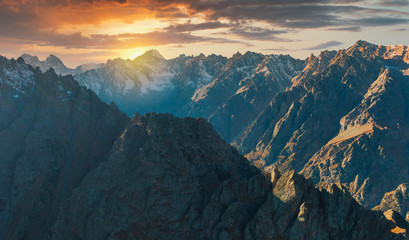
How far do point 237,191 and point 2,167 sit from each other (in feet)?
428

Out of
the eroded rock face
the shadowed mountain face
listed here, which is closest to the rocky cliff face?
the shadowed mountain face

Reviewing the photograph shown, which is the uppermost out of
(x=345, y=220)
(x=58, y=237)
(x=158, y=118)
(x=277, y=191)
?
(x=158, y=118)

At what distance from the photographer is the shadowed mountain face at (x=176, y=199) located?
110 m

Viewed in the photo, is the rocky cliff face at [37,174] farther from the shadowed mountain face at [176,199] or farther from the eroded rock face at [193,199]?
the eroded rock face at [193,199]

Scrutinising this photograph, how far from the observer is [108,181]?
480 ft

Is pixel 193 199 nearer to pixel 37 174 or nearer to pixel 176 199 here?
pixel 176 199

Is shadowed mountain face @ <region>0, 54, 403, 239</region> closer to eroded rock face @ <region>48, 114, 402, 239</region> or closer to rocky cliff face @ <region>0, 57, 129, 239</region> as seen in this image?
eroded rock face @ <region>48, 114, 402, 239</region>

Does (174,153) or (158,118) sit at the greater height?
(158,118)

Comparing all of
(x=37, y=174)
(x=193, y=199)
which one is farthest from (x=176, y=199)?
(x=37, y=174)

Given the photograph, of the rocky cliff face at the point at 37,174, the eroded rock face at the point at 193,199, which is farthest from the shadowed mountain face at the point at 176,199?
the rocky cliff face at the point at 37,174

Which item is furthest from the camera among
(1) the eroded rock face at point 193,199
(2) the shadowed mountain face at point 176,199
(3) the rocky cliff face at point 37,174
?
(3) the rocky cliff face at point 37,174

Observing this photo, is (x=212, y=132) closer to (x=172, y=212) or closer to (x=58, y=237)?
(x=172, y=212)

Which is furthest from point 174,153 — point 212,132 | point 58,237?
point 58,237

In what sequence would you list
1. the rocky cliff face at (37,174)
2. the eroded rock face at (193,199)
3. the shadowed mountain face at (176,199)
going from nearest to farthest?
the eroded rock face at (193,199), the shadowed mountain face at (176,199), the rocky cliff face at (37,174)
